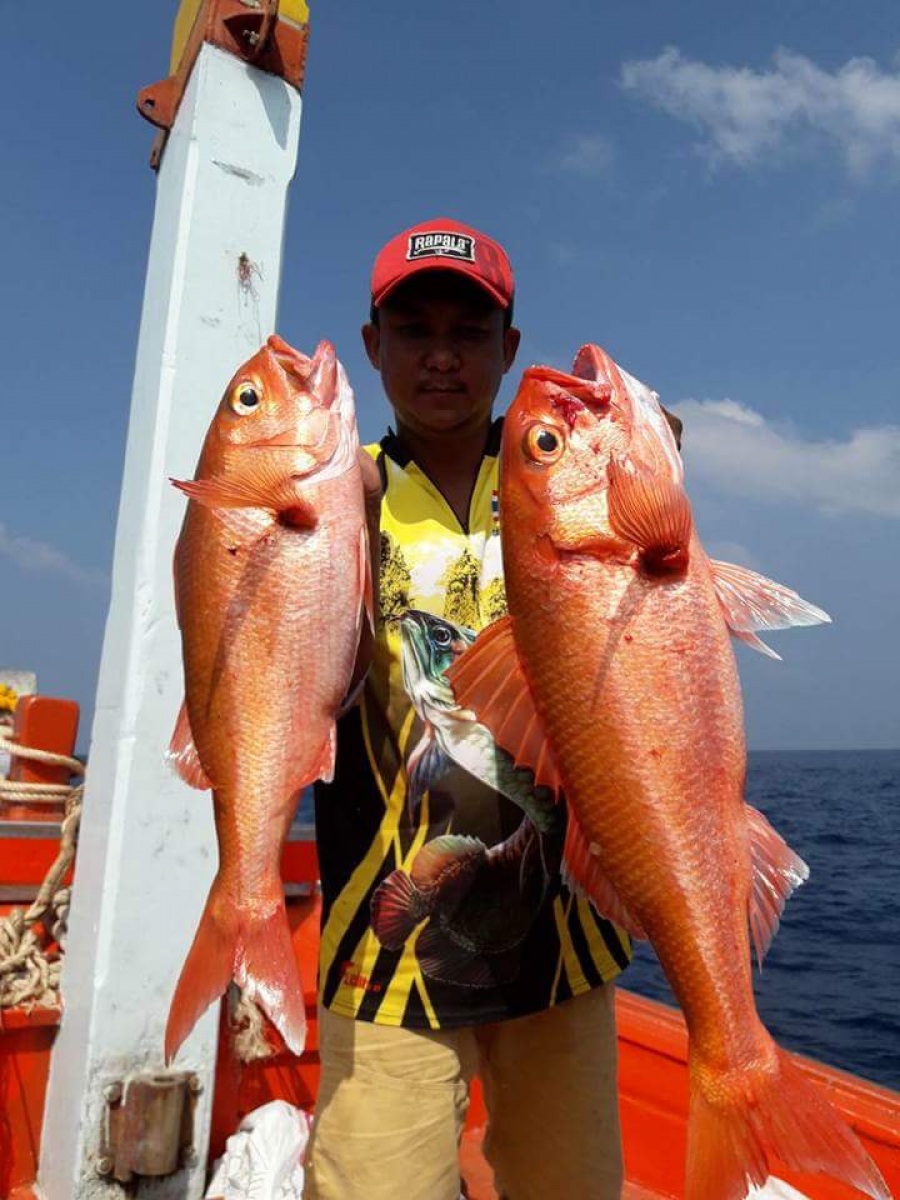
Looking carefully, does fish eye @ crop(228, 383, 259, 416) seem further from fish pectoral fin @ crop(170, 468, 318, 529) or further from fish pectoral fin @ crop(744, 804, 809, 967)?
fish pectoral fin @ crop(744, 804, 809, 967)

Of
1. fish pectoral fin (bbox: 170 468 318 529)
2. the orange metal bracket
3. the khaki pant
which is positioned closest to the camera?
fish pectoral fin (bbox: 170 468 318 529)

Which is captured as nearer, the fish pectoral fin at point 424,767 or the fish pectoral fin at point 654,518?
the fish pectoral fin at point 654,518

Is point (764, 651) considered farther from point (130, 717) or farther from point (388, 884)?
point (130, 717)

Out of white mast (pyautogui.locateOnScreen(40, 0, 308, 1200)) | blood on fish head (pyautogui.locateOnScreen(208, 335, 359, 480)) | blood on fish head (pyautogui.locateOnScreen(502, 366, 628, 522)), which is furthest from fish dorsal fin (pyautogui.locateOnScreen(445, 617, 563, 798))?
white mast (pyautogui.locateOnScreen(40, 0, 308, 1200))

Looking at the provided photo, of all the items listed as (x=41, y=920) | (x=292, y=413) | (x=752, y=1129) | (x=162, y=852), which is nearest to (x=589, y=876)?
(x=752, y=1129)

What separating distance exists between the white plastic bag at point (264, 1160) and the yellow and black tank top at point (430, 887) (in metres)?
1.76

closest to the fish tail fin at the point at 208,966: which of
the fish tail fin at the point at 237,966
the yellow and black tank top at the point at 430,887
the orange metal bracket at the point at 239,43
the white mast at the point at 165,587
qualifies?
the fish tail fin at the point at 237,966

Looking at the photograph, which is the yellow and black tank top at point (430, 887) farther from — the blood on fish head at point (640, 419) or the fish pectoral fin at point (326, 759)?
the blood on fish head at point (640, 419)

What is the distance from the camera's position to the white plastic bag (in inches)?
Result: 147

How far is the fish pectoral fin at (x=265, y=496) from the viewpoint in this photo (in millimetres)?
2156

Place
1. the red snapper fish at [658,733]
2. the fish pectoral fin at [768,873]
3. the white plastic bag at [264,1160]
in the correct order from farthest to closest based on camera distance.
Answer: the white plastic bag at [264,1160], the fish pectoral fin at [768,873], the red snapper fish at [658,733]

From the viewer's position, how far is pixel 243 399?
92.7 inches

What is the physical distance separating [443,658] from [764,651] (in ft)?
2.90

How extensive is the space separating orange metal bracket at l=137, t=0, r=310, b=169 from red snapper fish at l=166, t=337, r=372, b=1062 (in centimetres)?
249
